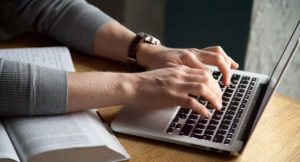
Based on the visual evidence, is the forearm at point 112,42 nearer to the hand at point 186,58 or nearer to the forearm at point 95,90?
the hand at point 186,58

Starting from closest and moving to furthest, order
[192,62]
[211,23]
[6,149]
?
[6,149] → [192,62] → [211,23]

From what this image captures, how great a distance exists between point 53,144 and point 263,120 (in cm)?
47

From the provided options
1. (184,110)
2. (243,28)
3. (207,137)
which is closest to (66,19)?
(184,110)

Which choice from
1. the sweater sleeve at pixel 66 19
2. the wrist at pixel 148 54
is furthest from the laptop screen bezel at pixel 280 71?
the sweater sleeve at pixel 66 19

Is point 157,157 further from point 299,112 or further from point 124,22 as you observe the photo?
point 124,22

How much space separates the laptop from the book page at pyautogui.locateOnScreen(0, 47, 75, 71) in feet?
0.83

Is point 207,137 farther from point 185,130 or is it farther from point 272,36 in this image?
point 272,36

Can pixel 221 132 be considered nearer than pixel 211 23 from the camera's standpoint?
Yes

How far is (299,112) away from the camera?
923 mm

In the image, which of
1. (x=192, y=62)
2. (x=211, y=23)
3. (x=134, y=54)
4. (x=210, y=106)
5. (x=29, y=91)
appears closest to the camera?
(x=29, y=91)

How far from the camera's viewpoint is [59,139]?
0.70 m

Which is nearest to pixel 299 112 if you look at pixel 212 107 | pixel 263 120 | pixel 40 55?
pixel 263 120

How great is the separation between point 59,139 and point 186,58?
42 centimetres

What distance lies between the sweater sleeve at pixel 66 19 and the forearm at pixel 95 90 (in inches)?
12.1
